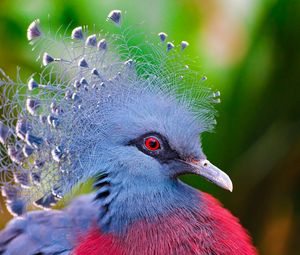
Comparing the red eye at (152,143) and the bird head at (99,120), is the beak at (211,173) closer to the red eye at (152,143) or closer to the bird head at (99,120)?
the bird head at (99,120)

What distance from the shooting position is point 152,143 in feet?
6.98

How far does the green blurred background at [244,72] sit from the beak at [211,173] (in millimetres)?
1259

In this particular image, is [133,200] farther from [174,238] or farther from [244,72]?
[244,72]

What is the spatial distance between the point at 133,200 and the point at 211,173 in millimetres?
292

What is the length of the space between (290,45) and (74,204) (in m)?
1.83

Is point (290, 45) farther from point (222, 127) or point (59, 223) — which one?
point (59, 223)

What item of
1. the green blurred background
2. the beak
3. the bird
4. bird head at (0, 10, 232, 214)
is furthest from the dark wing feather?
the green blurred background

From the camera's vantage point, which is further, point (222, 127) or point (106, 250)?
point (222, 127)

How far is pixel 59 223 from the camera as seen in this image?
7.80 ft

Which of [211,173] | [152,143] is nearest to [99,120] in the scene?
[152,143]

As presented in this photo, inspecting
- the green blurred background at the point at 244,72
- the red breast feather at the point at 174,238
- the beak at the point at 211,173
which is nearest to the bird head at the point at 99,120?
the beak at the point at 211,173

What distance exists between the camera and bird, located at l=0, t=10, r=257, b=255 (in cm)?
213

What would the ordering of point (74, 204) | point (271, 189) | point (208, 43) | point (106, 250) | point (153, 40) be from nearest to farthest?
point (106, 250)
point (153, 40)
point (74, 204)
point (208, 43)
point (271, 189)

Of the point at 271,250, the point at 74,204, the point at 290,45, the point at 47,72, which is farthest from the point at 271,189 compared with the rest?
the point at 47,72
